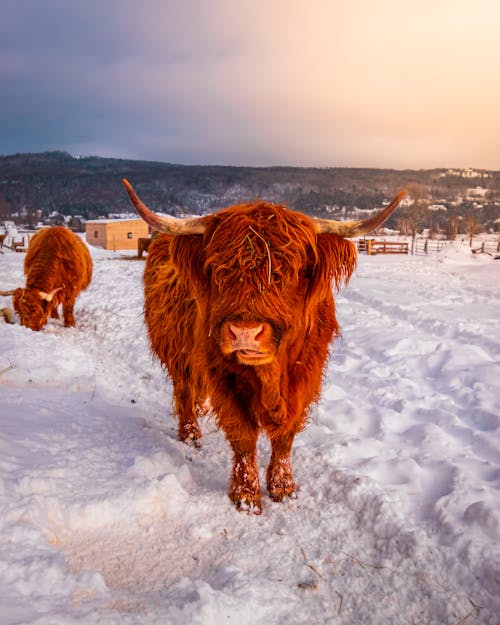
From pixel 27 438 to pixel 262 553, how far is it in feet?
5.79

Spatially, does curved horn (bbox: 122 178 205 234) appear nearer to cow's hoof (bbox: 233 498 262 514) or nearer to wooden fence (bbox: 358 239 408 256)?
cow's hoof (bbox: 233 498 262 514)

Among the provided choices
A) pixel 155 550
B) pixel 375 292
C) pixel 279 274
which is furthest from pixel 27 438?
pixel 375 292

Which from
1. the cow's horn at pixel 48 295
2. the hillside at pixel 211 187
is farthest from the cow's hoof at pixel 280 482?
→ the hillside at pixel 211 187

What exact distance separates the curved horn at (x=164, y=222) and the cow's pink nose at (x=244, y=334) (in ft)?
2.45

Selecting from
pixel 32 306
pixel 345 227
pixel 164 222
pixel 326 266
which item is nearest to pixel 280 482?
pixel 326 266

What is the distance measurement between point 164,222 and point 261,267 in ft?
2.19

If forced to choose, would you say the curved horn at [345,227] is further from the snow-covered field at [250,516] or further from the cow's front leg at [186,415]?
the cow's front leg at [186,415]

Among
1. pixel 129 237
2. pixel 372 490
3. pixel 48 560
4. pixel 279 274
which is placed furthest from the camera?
pixel 129 237

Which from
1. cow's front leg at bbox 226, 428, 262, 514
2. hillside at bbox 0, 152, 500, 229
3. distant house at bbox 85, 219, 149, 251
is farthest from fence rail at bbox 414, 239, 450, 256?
hillside at bbox 0, 152, 500, 229

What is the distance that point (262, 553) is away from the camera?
2.29 metres

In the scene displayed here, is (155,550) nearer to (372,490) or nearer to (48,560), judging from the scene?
(48,560)

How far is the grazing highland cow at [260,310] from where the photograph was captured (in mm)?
2076

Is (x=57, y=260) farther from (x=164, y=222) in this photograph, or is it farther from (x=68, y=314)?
(x=164, y=222)

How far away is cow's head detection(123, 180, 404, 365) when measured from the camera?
2033 mm
